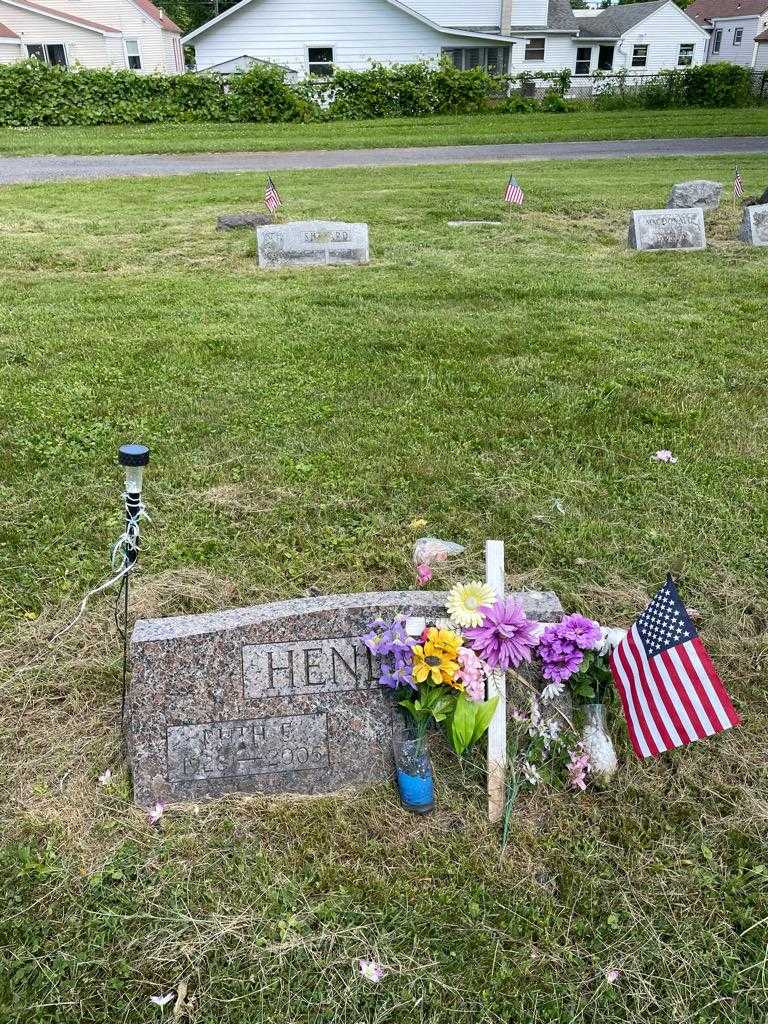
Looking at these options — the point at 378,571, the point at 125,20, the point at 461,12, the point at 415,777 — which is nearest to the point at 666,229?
the point at 378,571

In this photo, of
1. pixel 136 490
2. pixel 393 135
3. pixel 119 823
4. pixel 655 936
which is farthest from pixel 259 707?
pixel 393 135

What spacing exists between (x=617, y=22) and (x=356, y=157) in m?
27.5

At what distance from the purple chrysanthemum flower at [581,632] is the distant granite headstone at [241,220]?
9757 mm

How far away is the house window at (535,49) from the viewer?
35.2 metres

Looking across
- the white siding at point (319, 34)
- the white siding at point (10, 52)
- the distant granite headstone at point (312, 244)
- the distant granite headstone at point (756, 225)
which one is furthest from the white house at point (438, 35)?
the distant granite headstone at point (312, 244)

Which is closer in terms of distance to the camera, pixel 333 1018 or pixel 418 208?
pixel 333 1018

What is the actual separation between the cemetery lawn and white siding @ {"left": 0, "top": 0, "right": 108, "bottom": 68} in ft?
103

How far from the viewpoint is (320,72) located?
1227 inches

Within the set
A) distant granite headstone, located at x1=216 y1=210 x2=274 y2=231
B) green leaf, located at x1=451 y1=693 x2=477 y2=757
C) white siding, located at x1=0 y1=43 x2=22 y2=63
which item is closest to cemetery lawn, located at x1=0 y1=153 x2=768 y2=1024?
green leaf, located at x1=451 y1=693 x2=477 y2=757

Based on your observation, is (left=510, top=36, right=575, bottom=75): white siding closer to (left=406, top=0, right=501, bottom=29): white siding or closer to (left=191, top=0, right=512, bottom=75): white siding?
(left=406, top=0, right=501, bottom=29): white siding

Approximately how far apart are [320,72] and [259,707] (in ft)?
109

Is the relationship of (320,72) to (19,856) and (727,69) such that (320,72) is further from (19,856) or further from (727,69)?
(19,856)

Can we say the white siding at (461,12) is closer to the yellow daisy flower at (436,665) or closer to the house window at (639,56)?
the house window at (639,56)

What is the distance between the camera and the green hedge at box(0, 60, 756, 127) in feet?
77.5
